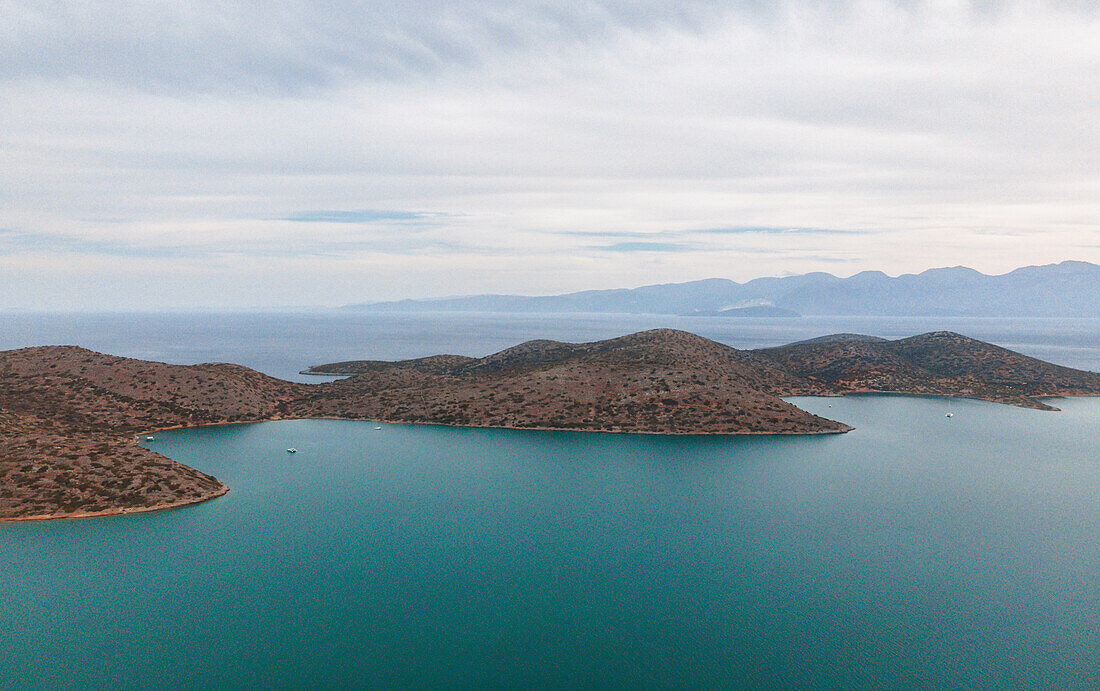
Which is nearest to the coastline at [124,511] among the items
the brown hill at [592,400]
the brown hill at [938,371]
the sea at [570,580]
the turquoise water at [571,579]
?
the sea at [570,580]

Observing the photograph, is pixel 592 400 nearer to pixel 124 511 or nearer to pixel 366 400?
pixel 366 400

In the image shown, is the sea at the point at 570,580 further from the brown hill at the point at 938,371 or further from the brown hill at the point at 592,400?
the brown hill at the point at 938,371

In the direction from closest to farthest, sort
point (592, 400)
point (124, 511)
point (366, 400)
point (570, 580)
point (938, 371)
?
point (570, 580) < point (124, 511) < point (592, 400) < point (366, 400) < point (938, 371)

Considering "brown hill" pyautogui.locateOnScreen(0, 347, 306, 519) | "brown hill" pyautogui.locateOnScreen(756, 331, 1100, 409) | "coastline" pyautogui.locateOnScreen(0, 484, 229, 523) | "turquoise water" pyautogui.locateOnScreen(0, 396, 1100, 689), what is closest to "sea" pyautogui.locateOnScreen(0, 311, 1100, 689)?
"turquoise water" pyautogui.locateOnScreen(0, 396, 1100, 689)

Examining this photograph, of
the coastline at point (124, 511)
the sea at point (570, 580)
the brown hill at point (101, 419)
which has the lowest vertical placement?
the sea at point (570, 580)

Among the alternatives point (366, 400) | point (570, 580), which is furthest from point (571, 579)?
point (366, 400)

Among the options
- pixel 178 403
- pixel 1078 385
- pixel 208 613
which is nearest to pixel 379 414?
pixel 178 403

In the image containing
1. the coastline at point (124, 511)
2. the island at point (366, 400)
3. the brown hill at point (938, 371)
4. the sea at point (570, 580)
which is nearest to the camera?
the sea at point (570, 580)

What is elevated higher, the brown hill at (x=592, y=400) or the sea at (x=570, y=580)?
the brown hill at (x=592, y=400)

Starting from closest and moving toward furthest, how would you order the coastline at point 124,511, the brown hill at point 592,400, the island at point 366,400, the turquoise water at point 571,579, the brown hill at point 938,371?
the turquoise water at point 571,579, the coastline at point 124,511, the island at point 366,400, the brown hill at point 592,400, the brown hill at point 938,371
